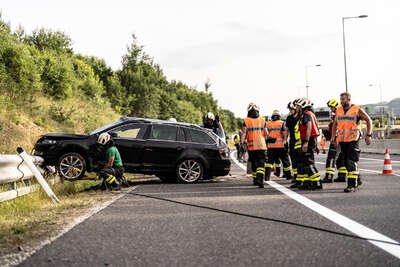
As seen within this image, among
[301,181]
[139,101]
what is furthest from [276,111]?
[139,101]

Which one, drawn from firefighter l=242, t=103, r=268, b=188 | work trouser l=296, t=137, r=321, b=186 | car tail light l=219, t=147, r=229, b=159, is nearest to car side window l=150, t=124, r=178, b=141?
car tail light l=219, t=147, r=229, b=159

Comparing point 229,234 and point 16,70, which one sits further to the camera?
point 16,70

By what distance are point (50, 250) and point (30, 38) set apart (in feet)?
114

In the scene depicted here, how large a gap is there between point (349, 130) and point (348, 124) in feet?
0.48

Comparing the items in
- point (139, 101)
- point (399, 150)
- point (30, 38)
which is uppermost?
point (30, 38)

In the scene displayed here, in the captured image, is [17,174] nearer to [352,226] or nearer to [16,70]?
[352,226]

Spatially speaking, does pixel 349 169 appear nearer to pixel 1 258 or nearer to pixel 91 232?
pixel 91 232

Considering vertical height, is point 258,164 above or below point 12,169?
below

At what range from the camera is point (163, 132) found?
1339 centimetres

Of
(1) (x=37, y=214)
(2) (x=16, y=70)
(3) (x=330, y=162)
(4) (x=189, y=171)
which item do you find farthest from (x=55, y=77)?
(1) (x=37, y=214)

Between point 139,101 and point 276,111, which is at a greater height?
point 139,101

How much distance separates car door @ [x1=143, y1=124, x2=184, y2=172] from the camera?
42.7 feet

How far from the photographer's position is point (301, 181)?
36.4 ft

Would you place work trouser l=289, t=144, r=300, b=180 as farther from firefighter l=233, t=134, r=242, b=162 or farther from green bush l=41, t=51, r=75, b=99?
green bush l=41, t=51, r=75, b=99
